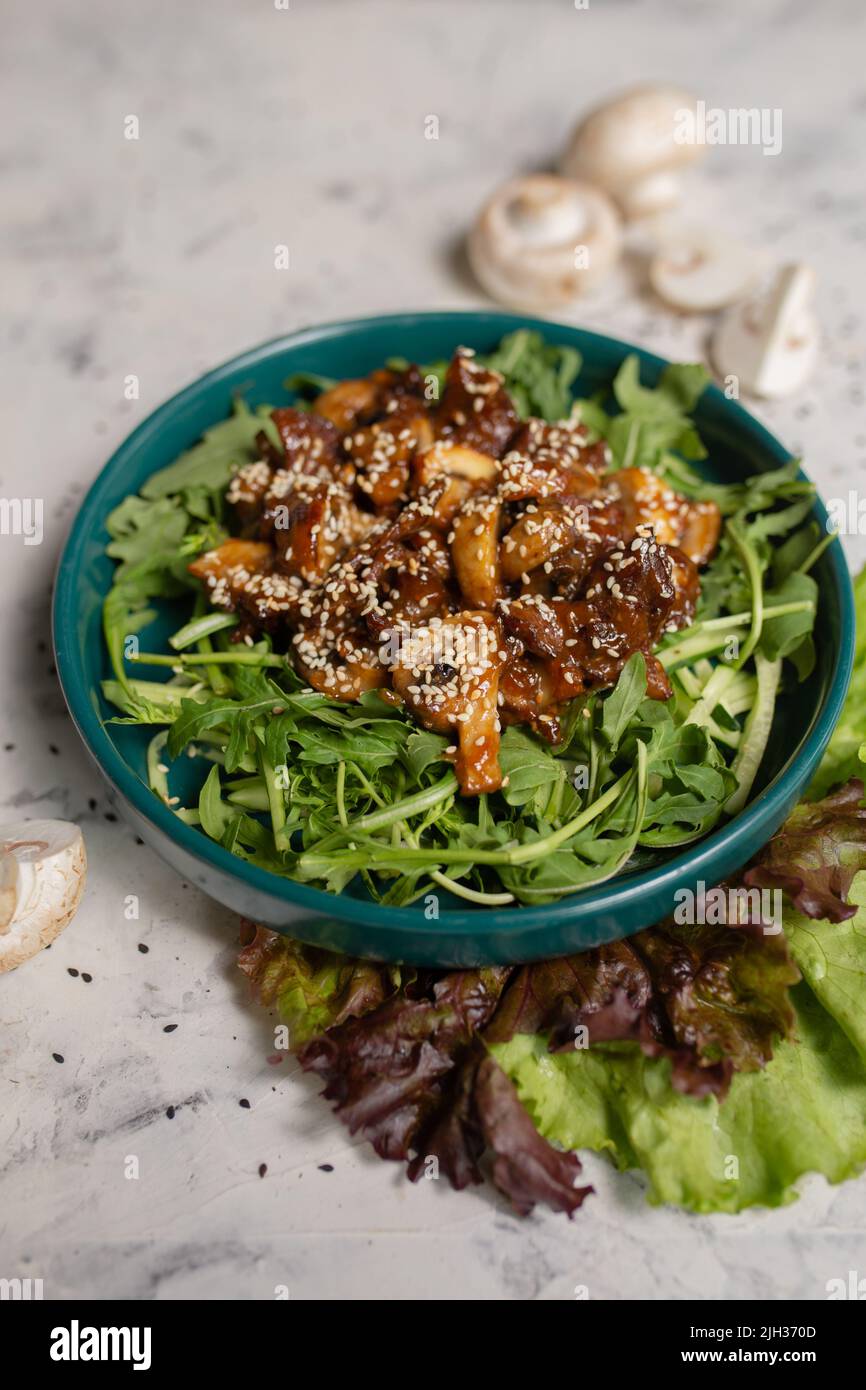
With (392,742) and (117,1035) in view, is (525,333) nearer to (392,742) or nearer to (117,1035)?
(392,742)

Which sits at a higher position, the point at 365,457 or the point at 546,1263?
the point at 365,457

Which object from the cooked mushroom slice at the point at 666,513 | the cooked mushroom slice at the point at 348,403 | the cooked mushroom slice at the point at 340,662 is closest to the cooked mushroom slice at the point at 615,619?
the cooked mushroom slice at the point at 666,513

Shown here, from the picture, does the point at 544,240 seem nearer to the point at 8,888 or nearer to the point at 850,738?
the point at 850,738

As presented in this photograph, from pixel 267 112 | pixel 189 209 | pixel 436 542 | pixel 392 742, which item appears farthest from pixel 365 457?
pixel 267 112

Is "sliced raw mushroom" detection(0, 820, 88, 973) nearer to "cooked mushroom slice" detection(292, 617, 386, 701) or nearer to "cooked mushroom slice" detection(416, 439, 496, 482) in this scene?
"cooked mushroom slice" detection(292, 617, 386, 701)

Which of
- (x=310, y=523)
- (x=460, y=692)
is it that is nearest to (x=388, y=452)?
(x=310, y=523)

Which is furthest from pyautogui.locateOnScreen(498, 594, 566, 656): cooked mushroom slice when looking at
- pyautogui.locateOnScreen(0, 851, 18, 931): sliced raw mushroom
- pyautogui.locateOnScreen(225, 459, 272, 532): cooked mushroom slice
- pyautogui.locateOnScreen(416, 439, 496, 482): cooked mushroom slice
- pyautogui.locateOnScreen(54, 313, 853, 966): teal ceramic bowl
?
pyautogui.locateOnScreen(0, 851, 18, 931): sliced raw mushroom
